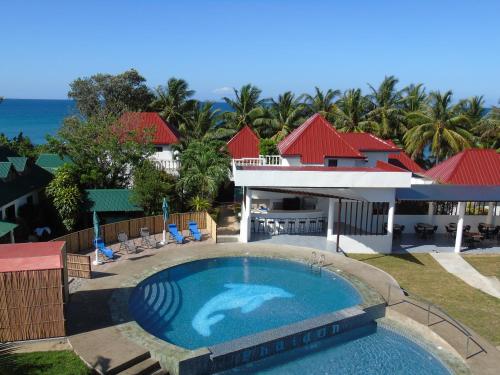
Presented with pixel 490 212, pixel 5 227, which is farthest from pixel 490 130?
pixel 5 227

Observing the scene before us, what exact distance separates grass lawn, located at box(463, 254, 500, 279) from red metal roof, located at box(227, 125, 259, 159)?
19.2 m

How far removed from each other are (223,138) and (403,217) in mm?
22958

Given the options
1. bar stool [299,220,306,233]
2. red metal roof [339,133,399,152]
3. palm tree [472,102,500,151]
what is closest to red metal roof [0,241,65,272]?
bar stool [299,220,306,233]

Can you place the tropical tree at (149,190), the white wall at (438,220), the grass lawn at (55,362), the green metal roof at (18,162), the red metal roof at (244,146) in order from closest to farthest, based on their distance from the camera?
the grass lawn at (55,362) → the green metal roof at (18,162) → the tropical tree at (149,190) → the white wall at (438,220) → the red metal roof at (244,146)

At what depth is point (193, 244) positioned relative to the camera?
2456 centimetres

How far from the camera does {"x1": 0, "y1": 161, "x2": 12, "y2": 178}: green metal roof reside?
79.2 ft

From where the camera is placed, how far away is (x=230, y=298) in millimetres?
18625

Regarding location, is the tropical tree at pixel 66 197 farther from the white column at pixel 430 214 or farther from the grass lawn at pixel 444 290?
the white column at pixel 430 214

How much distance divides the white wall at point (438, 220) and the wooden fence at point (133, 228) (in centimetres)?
1253

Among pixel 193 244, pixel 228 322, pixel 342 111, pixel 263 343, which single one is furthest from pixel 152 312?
pixel 342 111

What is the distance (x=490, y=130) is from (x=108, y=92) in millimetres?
41660

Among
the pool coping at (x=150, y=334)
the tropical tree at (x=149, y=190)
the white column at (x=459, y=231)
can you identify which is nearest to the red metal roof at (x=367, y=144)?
the white column at (x=459, y=231)

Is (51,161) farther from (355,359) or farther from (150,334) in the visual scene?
(355,359)

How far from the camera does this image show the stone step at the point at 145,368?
1251 centimetres
